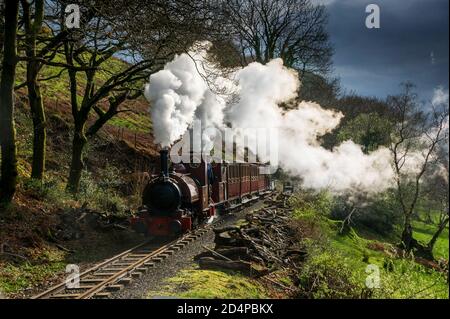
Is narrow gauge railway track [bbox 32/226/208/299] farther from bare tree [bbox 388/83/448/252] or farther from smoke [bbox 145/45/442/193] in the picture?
bare tree [bbox 388/83/448/252]

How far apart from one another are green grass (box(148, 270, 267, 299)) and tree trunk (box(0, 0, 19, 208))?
19.0 ft

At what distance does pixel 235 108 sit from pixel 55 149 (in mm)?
8901

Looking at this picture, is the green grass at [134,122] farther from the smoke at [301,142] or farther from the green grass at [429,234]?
the green grass at [429,234]

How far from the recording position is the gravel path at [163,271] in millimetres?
8406

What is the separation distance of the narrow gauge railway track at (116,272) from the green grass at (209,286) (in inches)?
38.4

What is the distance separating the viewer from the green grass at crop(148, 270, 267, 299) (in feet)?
26.5

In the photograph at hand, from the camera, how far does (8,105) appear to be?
12289 mm

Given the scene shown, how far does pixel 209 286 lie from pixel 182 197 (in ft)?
19.0

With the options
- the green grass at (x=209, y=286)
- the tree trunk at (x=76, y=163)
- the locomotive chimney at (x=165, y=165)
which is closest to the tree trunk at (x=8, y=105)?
the locomotive chimney at (x=165, y=165)

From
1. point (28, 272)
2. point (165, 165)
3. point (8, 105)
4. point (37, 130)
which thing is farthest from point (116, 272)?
point (37, 130)

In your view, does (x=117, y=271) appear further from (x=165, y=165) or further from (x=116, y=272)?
(x=165, y=165)
